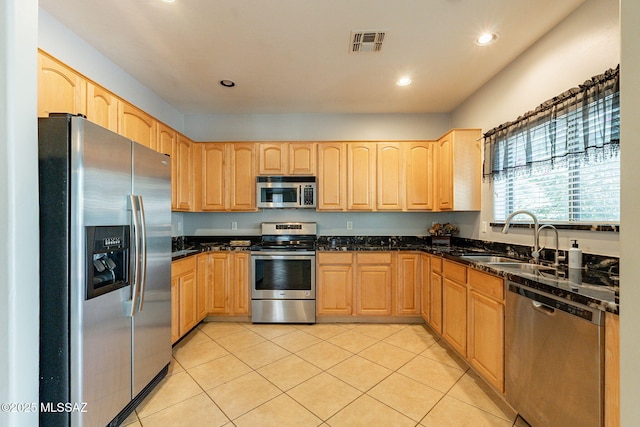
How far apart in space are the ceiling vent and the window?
4.59ft

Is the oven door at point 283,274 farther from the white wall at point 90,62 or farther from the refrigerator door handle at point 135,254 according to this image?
the white wall at point 90,62

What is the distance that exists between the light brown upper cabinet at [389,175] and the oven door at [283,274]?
123cm

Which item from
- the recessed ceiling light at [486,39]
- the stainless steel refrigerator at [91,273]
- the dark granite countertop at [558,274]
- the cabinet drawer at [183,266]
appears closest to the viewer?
the dark granite countertop at [558,274]

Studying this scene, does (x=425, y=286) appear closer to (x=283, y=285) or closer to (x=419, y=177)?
(x=419, y=177)

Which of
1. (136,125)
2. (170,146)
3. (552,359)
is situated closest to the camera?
(552,359)

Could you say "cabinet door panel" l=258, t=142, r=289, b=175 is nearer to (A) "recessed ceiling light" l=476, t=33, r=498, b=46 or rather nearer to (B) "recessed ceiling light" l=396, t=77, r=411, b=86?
(B) "recessed ceiling light" l=396, t=77, r=411, b=86

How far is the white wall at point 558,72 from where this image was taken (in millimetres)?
1724

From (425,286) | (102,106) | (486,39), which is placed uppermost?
(486,39)

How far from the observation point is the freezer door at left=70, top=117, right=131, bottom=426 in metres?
1.42

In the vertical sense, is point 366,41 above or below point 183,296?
above

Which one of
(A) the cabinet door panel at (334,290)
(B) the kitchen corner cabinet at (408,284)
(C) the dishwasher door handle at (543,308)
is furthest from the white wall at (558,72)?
(A) the cabinet door panel at (334,290)

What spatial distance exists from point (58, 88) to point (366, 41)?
223 centimetres

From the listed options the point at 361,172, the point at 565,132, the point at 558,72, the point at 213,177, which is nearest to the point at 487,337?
the point at 565,132

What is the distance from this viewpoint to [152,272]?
2.05 m
